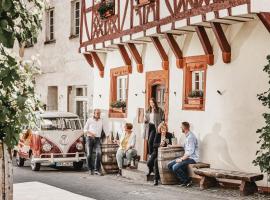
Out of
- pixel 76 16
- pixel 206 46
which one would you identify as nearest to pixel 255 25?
pixel 206 46

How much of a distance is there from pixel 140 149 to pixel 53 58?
31.4 feet

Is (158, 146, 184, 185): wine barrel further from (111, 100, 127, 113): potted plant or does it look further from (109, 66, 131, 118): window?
(111, 100, 127, 113): potted plant

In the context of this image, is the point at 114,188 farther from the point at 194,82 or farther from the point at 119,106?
the point at 119,106

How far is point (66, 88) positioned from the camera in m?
25.3

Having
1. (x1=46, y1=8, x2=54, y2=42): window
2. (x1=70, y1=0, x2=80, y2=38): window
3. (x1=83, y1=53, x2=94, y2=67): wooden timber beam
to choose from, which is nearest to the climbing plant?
(x1=83, y1=53, x2=94, y2=67): wooden timber beam

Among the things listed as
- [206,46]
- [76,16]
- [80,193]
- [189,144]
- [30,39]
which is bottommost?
[80,193]

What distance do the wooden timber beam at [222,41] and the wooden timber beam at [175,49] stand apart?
213cm

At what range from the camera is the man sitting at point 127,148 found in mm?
16547

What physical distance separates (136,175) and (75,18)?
34.9 ft

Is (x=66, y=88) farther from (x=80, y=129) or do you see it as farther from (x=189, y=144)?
(x=189, y=144)

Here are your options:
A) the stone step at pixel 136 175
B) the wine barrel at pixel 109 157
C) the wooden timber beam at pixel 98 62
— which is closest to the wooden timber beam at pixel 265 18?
the stone step at pixel 136 175

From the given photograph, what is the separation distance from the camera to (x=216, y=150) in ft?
47.5

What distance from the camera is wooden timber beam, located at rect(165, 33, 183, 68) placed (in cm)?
1587

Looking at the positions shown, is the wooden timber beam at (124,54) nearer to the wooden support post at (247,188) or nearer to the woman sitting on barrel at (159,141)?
the woman sitting on barrel at (159,141)
